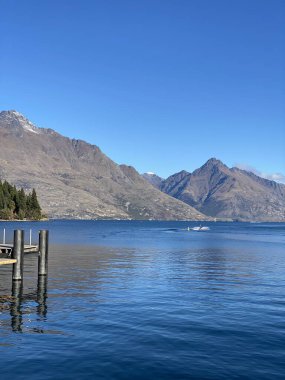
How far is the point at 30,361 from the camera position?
23250 mm

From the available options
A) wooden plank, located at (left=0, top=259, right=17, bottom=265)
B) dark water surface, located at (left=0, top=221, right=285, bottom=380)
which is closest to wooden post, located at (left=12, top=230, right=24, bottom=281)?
wooden plank, located at (left=0, top=259, right=17, bottom=265)

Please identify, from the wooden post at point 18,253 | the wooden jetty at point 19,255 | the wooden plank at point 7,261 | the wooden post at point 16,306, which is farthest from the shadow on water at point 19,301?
the wooden plank at point 7,261

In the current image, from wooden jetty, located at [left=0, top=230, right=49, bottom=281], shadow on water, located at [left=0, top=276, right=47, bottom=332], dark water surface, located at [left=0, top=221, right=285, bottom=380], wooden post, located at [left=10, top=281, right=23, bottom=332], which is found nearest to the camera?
dark water surface, located at [left=0, top=221, right=285, bottom=380]

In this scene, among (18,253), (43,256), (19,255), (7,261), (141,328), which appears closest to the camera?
(141,328)

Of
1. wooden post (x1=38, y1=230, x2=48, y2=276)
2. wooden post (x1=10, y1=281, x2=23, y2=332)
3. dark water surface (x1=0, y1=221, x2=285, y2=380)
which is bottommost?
dark water surface (x1=0, y1=221, x2=285, y2=380)

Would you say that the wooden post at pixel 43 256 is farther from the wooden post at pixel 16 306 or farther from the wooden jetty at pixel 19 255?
the wooden post at pixel 16 306

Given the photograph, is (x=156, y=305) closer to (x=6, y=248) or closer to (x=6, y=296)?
(x=6, y=296)

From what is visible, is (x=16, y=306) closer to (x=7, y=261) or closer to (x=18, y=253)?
(x=7, y=261)

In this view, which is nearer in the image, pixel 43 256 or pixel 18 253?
pixel 18 253

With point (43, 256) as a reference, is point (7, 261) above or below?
above

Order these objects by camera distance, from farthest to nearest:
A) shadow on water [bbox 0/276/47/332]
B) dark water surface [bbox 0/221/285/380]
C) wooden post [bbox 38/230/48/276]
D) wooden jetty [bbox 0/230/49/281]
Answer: wooden post [bbox 38/230/48/276]
wooden jetty [bbox 0/230/49/281]
shadow on water [bbox 0/276/47/332]
dark water surface [bbox 0/221/285/380]

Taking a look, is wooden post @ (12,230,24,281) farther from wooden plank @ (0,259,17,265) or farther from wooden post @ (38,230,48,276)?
wooden post @ (38,230,48,276)

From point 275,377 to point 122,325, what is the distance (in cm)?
1213

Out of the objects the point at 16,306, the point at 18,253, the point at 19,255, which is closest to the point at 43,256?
the point at 19,255
